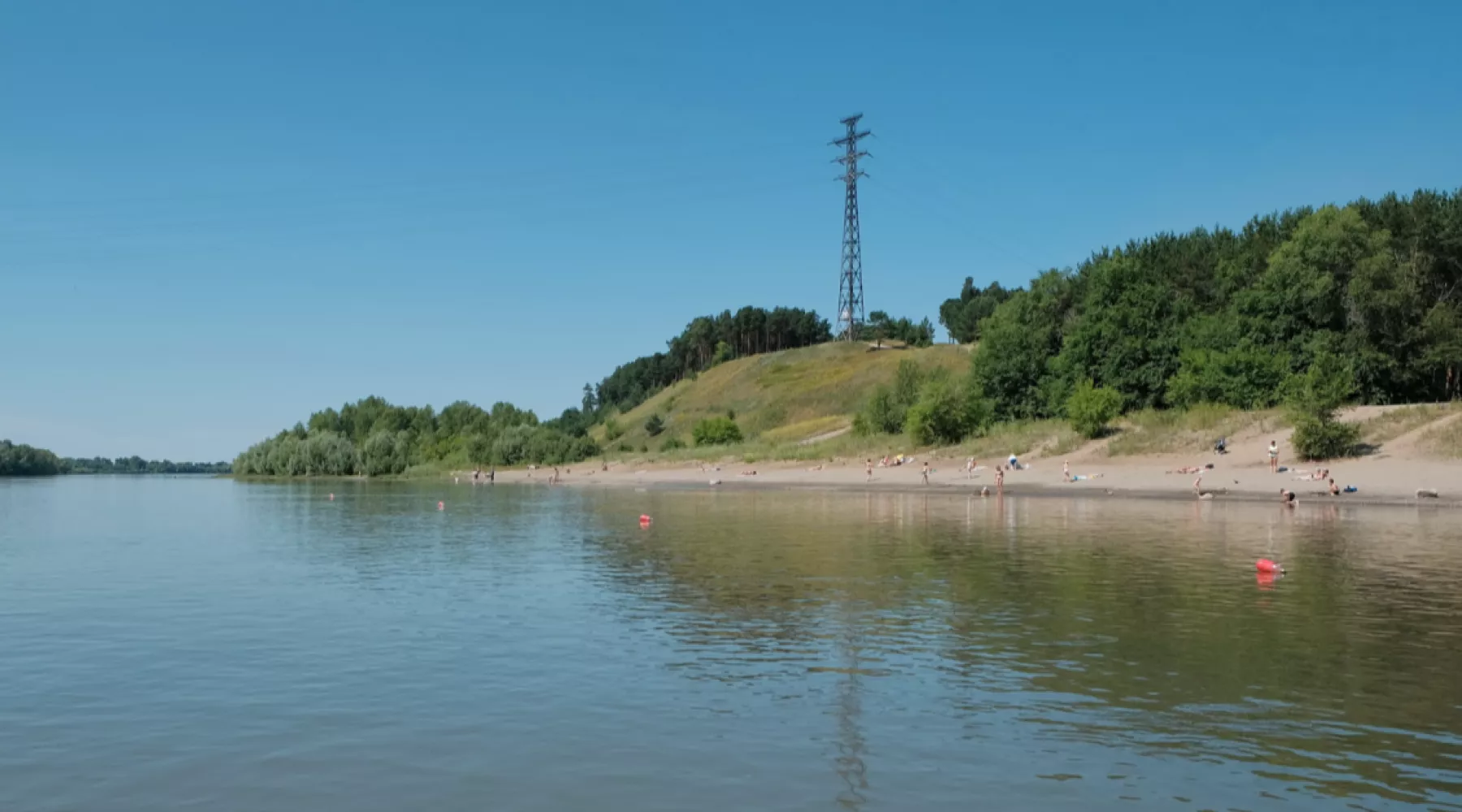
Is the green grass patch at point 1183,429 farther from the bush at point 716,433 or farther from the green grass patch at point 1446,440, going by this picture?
the bush at point 716,433

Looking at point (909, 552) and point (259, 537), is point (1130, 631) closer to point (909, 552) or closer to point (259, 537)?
point (909, 552)

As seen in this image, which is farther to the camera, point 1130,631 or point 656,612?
point 656,612

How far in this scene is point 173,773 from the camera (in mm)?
11766

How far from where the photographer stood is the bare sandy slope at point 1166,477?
51781mm

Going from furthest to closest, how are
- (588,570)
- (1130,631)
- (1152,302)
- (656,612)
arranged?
(1152,302), (588,570), (656,612), (1130,631)

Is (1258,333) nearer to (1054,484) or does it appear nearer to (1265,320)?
(1265,320)

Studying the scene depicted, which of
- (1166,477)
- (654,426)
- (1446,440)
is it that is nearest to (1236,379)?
(1166,477)

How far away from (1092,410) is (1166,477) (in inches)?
518

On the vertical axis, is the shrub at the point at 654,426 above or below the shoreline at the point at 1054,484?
above

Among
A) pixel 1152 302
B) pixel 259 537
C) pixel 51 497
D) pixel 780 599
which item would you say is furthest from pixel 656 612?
pixel 51 497

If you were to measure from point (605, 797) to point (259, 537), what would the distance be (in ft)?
126

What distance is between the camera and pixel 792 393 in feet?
544

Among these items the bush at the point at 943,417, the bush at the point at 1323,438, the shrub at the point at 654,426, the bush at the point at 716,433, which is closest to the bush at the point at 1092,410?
the bush at the point at 943,417

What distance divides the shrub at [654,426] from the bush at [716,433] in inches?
1096
